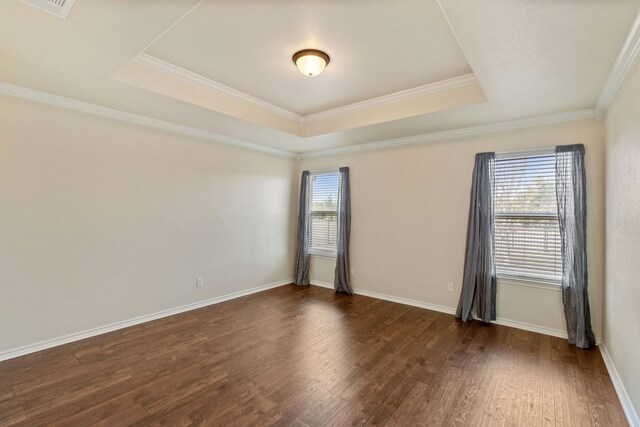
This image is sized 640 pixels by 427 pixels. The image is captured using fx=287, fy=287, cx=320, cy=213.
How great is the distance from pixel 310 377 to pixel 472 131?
3.57 metres

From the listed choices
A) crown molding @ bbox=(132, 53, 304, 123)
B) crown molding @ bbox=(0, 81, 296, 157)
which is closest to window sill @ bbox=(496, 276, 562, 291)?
crown molding @ bbox=(132, 53, 304, 123)

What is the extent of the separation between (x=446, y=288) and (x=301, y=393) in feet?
8.85

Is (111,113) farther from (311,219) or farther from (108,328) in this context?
(311,219)

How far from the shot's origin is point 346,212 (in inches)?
199

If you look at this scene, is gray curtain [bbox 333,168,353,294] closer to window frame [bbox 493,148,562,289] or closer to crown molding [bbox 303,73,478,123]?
crown molding [bbox 303,73,478,123]

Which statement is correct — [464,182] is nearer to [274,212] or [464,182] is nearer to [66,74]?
[274,212]

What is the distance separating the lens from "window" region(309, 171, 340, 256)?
17.7 feet

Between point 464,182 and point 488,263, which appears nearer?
point 488,263

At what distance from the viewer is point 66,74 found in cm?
252

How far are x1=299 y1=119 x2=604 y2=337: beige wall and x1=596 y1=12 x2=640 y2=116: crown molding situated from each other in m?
0.59

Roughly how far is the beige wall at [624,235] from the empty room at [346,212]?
36 mm

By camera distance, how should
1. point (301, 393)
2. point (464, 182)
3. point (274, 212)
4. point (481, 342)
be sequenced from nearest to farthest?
point (301, 393), point (481, 342), point (464, 182), point (274, 212)

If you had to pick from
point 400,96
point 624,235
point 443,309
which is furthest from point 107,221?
point 624,235

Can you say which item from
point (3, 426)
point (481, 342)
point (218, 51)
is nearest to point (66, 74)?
point (218, 51)
